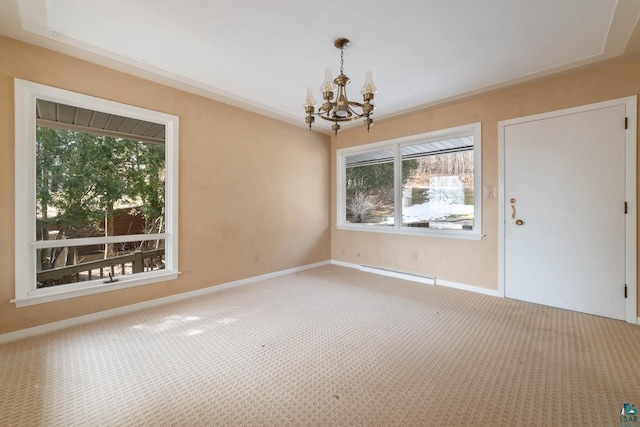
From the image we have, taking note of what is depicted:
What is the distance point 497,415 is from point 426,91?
11.0 ft

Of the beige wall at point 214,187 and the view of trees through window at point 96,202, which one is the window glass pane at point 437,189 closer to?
the beige wall at point 214,187

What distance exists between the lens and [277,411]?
5.15ft

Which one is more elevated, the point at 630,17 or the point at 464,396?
the point at 630,17

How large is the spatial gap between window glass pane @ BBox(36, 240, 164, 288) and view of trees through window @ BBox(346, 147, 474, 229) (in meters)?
3.35

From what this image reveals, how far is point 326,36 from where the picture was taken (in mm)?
2348

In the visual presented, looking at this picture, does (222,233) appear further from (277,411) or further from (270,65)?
(277,411)

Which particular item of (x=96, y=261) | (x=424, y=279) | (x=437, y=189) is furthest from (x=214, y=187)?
(x=424, y=279)

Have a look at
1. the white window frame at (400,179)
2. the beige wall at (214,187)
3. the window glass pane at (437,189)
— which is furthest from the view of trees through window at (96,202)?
the window glass pane at (437,189)

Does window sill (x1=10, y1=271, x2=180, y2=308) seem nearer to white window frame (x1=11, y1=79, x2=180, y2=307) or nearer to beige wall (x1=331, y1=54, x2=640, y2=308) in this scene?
white window frame (x1=11, y1=79, x2=180, y2=307)

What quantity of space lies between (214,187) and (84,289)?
1.75 m

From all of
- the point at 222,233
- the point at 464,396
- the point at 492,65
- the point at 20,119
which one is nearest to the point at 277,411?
the point at 464,396

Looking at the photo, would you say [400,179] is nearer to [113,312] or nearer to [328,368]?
[328,368]

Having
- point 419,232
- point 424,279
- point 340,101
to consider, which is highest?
point 340,101

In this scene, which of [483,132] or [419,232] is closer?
[483,132]
